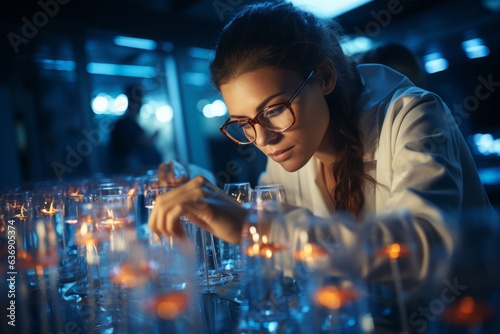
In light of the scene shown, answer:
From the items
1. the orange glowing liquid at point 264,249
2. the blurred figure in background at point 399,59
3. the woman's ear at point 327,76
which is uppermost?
the blurred figure in background at point 399,59

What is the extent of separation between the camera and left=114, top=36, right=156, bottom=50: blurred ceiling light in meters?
6.55

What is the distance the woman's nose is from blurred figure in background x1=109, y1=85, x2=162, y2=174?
5508 millimetres

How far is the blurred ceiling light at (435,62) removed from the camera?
6.20m

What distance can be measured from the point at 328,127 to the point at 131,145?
5.70 metres

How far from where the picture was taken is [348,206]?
5.39 ft

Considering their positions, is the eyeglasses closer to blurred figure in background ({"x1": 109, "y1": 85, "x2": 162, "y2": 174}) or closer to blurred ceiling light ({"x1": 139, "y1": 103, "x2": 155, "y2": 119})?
blurred figure in background ({"x1": 109, "y1": 85, "x2": 162, "y2": 174})

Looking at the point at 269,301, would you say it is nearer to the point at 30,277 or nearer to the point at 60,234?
the point at 30,277

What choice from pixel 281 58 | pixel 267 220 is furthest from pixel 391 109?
pixel 267 220

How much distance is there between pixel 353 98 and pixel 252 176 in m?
5.76

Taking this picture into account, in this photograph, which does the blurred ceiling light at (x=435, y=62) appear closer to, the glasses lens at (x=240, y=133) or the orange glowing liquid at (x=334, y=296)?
the glasses lens at (x=240, y=133)

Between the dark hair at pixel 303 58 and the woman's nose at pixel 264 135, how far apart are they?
0.61 feet

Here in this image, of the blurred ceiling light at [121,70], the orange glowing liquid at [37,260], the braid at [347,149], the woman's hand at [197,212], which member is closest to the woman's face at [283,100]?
the braid at [347,149]

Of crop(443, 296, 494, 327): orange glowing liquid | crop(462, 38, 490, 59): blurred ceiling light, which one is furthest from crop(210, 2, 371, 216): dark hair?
crop(462, 38, 490, 59): blurred ceiling light

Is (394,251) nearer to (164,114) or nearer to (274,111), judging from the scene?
(274,111)
